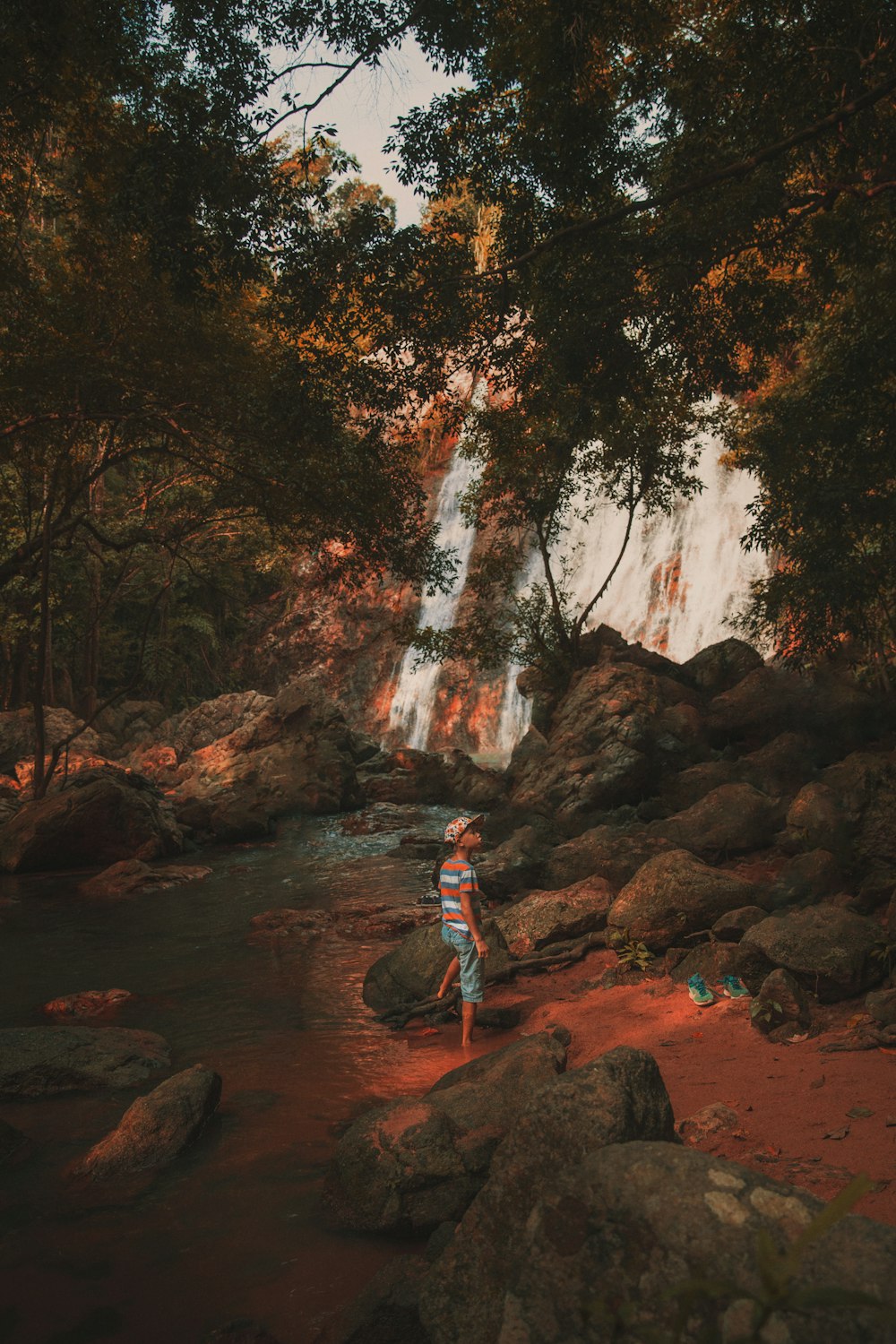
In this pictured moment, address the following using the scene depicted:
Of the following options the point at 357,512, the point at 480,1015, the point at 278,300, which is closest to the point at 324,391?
the point at 278,300

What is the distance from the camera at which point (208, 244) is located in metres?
7.92

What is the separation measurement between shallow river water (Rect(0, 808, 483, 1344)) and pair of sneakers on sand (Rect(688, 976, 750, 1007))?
1891 mm

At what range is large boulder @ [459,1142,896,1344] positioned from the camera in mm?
1943

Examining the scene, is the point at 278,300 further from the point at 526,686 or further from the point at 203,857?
the point at 526,686

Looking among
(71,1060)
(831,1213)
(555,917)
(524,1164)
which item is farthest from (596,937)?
(831,1213)

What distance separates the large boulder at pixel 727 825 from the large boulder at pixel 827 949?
13.4 ft

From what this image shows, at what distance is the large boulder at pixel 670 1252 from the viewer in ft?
6.38

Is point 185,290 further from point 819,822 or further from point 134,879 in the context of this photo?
point 134,879

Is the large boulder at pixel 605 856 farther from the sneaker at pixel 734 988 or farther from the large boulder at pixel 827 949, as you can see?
the large boulder at pixel 827 949

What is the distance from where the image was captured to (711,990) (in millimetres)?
6488

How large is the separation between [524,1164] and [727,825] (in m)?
7.91

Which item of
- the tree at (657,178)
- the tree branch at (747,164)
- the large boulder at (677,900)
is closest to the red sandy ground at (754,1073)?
the large boulder at (677,900)

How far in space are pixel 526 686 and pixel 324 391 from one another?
530 inches

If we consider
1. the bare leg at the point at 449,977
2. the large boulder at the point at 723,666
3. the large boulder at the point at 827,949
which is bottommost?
the bare leg at the point at 449,977
